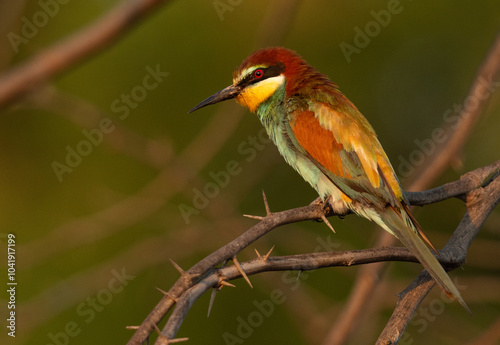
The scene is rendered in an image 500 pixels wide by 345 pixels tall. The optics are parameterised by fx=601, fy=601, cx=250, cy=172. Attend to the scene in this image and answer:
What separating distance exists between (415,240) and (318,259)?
53cm

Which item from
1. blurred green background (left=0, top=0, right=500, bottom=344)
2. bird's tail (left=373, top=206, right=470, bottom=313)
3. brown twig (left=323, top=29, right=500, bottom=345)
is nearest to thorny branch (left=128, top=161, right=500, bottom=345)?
bird's tail (left=373, top=206, right=470, bottom=313)

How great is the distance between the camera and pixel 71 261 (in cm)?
340

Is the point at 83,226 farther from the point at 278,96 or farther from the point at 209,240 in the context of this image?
the point at 278,96

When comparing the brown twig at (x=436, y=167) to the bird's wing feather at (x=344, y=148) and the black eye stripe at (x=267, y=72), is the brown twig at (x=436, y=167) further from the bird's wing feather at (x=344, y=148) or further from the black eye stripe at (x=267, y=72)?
Result: the black eye stripe at (x=267, y=72)

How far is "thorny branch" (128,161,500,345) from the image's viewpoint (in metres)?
1.23

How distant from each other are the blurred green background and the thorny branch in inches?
46.0

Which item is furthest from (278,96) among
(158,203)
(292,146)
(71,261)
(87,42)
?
(87,42)

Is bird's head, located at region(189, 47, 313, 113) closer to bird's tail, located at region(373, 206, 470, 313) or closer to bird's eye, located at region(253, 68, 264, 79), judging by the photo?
bird's eye, located at region(253, 68, 264, 79)

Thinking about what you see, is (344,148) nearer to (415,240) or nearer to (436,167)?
(436,167)

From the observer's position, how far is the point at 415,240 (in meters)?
1.88

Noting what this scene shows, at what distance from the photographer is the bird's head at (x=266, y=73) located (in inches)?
109

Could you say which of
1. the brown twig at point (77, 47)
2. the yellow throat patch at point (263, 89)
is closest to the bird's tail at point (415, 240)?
the yellow throat patch at point (263, 89)

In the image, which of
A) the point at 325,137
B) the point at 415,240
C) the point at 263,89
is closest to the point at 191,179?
the point at 263,89

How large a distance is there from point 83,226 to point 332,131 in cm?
149
